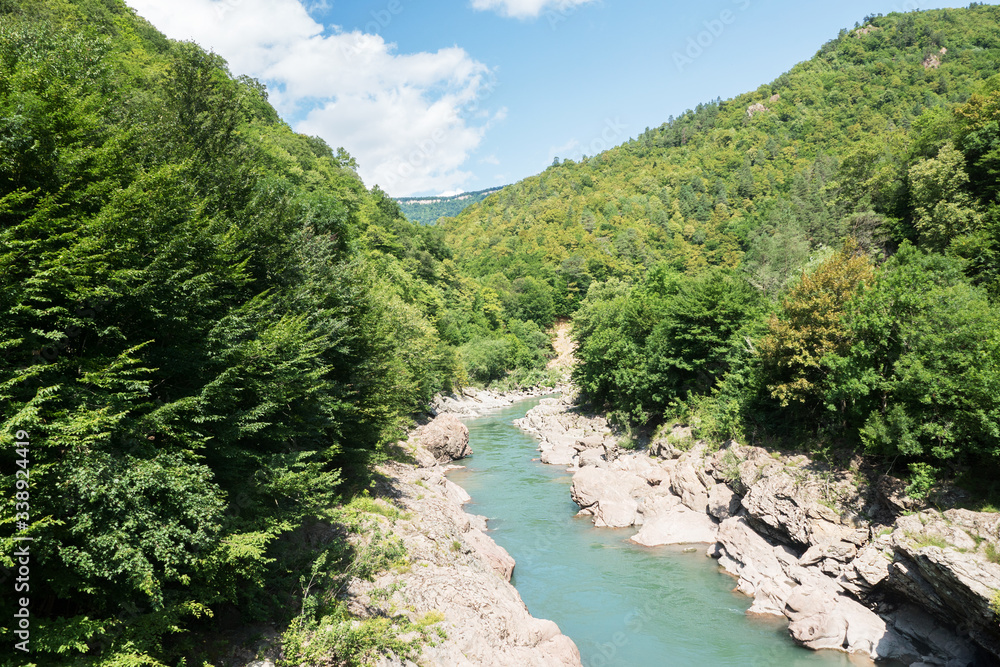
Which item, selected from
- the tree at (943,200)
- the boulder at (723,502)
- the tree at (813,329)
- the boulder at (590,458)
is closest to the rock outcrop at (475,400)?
the boulder at (590,458)

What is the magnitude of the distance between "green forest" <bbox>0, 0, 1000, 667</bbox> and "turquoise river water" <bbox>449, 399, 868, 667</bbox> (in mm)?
7329

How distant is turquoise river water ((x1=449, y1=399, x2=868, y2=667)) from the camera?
16812mm

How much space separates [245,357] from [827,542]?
847 inches

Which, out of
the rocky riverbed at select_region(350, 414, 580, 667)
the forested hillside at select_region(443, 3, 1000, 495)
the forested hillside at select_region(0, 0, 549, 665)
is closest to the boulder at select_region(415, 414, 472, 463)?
the forested hillside at select_region(443, 3, 1000, 495)

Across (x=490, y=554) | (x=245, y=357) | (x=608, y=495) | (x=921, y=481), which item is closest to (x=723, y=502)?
(x=608, y=495)

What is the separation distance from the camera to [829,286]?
24359mm

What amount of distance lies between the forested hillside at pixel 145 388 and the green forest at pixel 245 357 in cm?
6

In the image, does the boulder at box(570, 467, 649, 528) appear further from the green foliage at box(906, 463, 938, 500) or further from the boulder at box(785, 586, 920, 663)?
the green foliage at box(906, 463, 938, 500)

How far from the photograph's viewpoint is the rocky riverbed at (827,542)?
1510 cm

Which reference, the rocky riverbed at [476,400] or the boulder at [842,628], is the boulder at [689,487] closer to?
the boulder at [842,628]

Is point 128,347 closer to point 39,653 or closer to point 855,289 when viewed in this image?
point 39,653

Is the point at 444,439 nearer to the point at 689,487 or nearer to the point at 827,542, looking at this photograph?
the point at 689,487

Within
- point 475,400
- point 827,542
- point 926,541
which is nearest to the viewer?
point 926,541

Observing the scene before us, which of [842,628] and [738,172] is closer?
[842,628]
